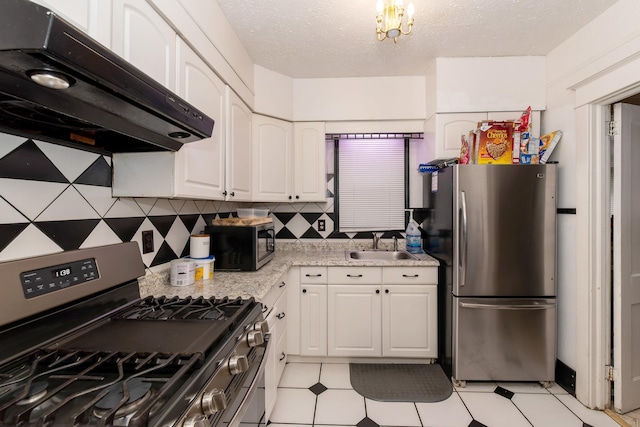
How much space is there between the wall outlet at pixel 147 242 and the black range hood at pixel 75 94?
48 centimetres

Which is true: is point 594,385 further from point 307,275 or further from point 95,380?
point 95,380

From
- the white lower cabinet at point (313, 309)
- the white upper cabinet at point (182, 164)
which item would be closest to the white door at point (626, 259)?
the white lower cabinet at point (313, 309)

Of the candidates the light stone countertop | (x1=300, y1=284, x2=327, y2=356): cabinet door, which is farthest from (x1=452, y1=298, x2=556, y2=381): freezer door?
(x1=300, y1=284, x2=327, y2=356): cabinet door

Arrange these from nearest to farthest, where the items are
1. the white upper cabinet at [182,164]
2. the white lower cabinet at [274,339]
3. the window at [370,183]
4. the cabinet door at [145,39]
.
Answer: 1. the cabinet door at [145,39]
2. the white upper cabinet at [182,164]
3. the white lower cabinet at [274,339]
4. the window at [370,183]

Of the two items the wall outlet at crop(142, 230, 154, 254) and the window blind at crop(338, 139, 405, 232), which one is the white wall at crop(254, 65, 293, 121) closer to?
the window blind at crop(338, 139, 405, 232)

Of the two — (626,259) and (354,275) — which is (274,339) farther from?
(626,259)

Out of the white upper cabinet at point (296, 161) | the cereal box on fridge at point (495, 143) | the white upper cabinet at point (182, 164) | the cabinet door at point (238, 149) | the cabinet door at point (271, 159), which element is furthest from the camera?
the white upper cabinet at point (296, 161)

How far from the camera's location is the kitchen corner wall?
89 cm

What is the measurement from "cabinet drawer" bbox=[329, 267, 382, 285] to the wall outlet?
1229 mm

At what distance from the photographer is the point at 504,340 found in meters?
1.89

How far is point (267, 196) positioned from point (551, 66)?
2388mm

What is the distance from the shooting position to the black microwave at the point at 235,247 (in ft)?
5.92

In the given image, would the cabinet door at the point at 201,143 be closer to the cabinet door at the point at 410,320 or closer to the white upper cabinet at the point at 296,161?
the white upper cabinet at the point at 296,161

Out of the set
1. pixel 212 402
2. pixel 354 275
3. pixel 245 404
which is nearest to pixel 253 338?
pixel 245 404
